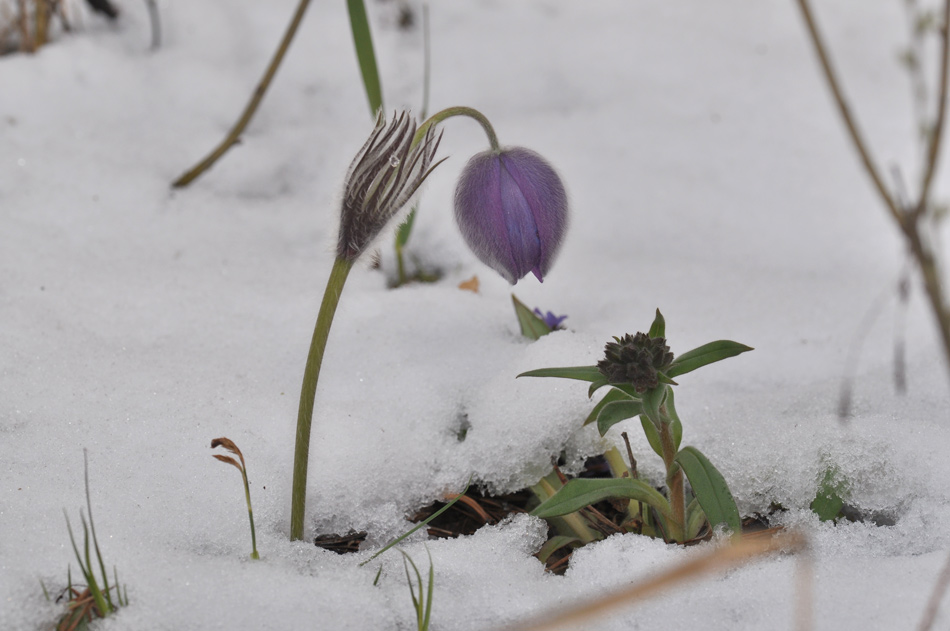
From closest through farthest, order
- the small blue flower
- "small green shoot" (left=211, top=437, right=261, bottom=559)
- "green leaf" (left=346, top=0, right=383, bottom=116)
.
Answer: "small green shoot" (left=211, top=437, right=261, bottom=559) < "green leaf" (left=346, top=0, right=383, bottom=116) < the small blue flower

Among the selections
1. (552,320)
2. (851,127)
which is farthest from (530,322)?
(851,127)

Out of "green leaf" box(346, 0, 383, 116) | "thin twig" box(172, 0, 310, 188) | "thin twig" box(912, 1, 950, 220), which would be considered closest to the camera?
"thin twig" box(912, 1, 950, 220)

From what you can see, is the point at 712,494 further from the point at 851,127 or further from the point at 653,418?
the point at 851,127

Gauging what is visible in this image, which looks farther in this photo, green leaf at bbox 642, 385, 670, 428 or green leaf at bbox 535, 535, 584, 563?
green leaf at bbox 535, 535, 584, 563

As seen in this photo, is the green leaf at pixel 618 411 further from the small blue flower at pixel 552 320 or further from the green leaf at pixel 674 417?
the small blue flower at pixel 552 320

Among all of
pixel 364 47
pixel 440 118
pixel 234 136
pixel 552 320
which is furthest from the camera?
pixel 234 136

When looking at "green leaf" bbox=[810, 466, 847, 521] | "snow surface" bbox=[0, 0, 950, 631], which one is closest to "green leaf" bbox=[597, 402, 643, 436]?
"snow surface" bbox=[0, 0, 950, 631]

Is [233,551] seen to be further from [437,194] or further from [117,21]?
[117,21]

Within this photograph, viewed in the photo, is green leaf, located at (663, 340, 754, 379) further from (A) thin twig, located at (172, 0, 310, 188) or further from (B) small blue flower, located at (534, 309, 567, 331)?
(A) thin twig, located at (172, 0, 310, 188)
